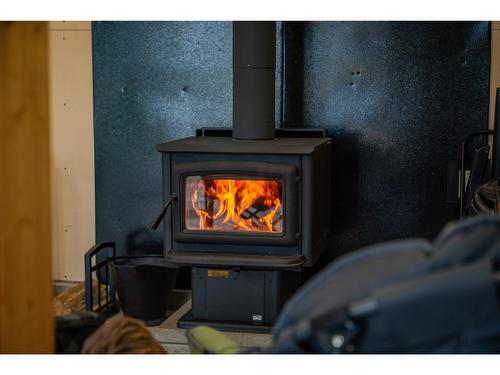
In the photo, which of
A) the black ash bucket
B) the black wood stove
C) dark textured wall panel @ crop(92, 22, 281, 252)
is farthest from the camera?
dark textured wall panel @ crop(92, 22, 281, 252)

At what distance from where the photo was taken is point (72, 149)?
468 centimetres

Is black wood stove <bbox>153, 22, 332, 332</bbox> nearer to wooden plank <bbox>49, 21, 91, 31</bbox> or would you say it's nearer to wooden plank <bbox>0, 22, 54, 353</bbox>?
wooden plank <bbox>49, 21, 91, 31</bbox>

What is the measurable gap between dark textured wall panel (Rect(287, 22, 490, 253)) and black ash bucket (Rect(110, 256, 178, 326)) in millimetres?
993

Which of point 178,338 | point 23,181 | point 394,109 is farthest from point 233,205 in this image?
point 23,181

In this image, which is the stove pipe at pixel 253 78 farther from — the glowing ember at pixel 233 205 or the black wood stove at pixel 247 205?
the glowing ember at pixel 233 205

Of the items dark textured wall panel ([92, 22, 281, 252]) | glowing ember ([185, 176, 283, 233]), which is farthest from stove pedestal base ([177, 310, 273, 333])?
dark textured wall panel ([92, 22, 281, 252])

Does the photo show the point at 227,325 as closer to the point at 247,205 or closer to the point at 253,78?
the point at 247,205

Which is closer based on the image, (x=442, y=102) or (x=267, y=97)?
(x=267, y=97)

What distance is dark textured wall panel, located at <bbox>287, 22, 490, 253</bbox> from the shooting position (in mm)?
4242
